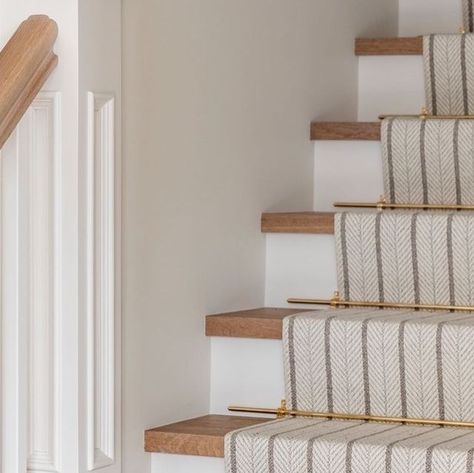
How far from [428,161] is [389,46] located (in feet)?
1.60

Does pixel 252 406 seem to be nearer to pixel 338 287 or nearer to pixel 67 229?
pixel 338 287

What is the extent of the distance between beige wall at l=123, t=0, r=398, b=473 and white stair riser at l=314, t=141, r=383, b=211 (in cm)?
3

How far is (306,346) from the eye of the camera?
77.6 inches

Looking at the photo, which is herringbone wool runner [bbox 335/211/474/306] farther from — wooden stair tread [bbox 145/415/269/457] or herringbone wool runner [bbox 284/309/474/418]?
wooden stair tread [bbox 145/415/269/457]

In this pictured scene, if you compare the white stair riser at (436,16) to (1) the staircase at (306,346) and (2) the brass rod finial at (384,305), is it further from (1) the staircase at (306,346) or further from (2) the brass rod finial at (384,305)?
(2) the brass rod finial at (384,305)

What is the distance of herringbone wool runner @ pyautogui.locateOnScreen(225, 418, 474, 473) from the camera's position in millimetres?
1671

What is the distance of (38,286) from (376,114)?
123 centimetres

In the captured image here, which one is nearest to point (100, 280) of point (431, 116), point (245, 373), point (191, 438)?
point (191, 438)

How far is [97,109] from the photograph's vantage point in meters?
1.78

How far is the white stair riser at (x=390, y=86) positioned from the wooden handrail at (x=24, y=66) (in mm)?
1191

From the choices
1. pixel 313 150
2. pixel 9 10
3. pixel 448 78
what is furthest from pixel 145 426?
pixel 448 78

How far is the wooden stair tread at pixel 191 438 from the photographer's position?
1862mm

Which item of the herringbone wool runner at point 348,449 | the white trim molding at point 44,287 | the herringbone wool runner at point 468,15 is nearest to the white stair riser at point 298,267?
the herringbone wool runner at point 348,449

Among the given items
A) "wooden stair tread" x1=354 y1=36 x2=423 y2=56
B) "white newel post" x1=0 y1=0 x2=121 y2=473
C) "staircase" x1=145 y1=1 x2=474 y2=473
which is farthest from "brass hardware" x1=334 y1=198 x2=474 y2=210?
"white newel post" x1=0 y1=0 x2=121 y2=473
